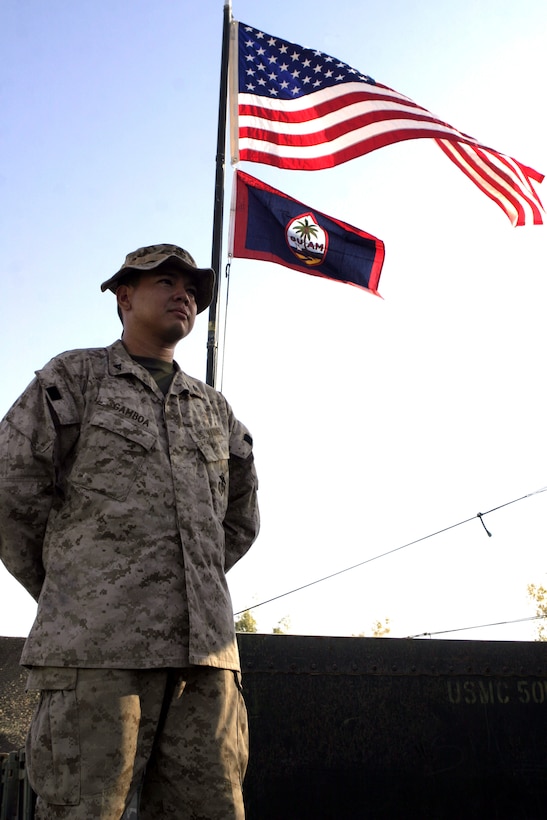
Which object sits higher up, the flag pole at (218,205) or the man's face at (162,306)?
the flag pole at (218,205)

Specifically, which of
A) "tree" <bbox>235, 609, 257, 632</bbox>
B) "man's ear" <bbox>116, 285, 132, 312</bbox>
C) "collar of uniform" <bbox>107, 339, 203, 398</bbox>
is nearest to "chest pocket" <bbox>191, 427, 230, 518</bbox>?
"collar of uniform" <bbox>107, 339, 203, 398</bbox>

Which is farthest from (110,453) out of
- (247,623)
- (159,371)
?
(247,623)

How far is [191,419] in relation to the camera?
9.22 feet

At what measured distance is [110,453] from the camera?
2539 millimetres

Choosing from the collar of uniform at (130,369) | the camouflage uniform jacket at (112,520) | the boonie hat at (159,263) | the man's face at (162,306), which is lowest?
the camouflage uniform jacket at (112,520)

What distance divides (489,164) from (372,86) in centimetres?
117

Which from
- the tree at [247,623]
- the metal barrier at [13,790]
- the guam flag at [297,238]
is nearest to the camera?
the metal barrier at [13,790]

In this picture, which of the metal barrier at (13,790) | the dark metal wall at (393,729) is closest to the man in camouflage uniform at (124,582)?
the dark metal wall at (393,729)

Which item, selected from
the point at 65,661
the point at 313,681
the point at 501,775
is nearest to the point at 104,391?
the point at 65,661

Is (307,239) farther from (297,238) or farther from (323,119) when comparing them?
(323,119)

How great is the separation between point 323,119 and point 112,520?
5114 millimetres

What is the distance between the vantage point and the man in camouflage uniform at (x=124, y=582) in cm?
217

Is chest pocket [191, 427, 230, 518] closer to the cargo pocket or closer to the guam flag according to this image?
the cargo pocket

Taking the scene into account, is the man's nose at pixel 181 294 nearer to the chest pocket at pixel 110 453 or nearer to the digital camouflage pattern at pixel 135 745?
the chest pocket at pixel 110 453
